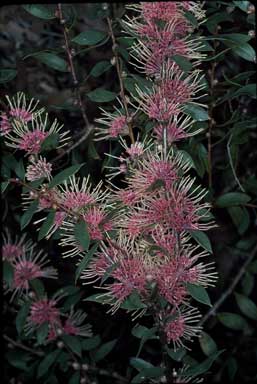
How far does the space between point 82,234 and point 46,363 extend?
389mm

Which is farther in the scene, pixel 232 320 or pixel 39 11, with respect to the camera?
pixel 232 320

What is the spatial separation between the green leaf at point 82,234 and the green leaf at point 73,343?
1.03 ft

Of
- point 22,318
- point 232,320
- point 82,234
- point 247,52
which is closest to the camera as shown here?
point 82,234

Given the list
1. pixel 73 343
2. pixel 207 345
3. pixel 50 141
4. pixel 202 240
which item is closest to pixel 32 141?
pixel 50 141

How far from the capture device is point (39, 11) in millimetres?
949

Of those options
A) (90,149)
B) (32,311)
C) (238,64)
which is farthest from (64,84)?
(32,311)

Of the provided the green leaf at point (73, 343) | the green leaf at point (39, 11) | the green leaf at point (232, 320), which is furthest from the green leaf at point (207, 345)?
the green leaf at point (39, 11)

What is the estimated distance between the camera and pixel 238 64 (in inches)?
57.5

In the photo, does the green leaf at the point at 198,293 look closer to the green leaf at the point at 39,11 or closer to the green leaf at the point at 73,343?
the green leaf at the point at 73,343

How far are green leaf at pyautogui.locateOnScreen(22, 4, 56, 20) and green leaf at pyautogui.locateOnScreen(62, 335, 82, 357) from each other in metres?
0.51

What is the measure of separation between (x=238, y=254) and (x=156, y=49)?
665 millimetres

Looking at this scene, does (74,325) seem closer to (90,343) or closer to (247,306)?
(90,343)

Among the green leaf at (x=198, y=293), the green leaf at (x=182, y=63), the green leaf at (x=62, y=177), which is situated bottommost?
the green leaf at (x=198, y=293)

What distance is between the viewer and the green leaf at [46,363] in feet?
3.64
